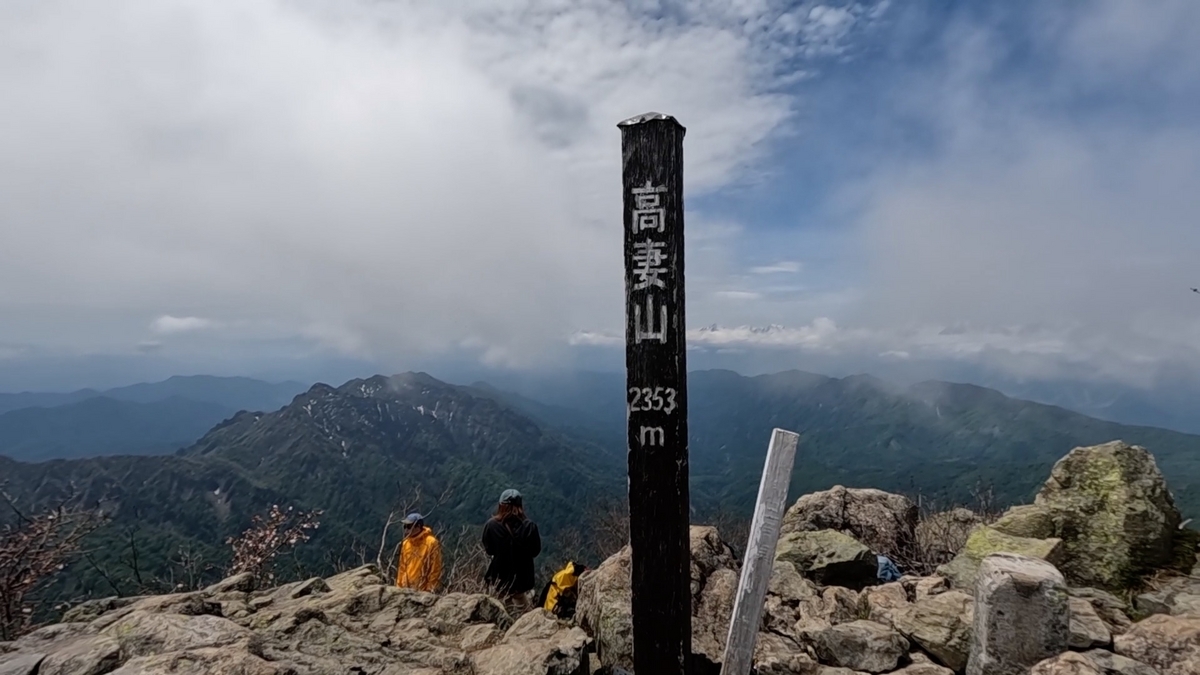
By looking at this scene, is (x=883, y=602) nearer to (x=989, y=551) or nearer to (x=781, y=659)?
(x=781, y=659)

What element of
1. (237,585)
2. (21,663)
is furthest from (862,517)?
(21,663)

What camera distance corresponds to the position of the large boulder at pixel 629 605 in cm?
663

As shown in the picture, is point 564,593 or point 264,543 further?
point 264,543

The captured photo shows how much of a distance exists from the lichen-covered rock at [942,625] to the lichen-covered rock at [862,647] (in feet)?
0.72

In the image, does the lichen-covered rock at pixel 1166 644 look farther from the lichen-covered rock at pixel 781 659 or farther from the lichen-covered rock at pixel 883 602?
the lichen-covered rock at pixel 781 659

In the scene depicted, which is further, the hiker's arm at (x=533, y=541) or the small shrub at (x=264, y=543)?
the small shrub at (x=264, y=543)

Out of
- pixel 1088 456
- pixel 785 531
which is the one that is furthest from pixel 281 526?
pixel 1088 456

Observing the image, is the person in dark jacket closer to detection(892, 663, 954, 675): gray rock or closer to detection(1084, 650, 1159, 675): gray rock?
detection(892, 663, 954, 675): gray rock

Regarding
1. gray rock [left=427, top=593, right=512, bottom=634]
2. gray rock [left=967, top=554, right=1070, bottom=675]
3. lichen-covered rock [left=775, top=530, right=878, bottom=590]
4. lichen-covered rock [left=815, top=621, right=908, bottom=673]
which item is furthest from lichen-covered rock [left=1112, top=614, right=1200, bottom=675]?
gray rock [left=427, top=593, right=512, bottom=634]

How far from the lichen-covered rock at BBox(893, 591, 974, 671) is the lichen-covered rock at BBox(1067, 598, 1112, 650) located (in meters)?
0.88

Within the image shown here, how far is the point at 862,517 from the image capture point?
1176 centimetres

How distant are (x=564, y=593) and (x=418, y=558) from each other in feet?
9.51

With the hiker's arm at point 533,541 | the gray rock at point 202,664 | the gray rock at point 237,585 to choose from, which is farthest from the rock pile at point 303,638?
the hiker's arm at point 533,541

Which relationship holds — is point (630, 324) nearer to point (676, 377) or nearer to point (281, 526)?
point (676, 377)
